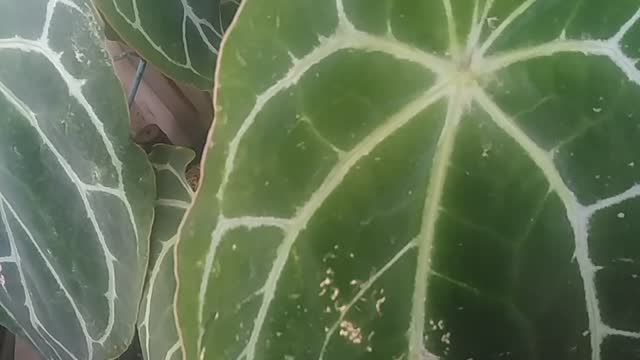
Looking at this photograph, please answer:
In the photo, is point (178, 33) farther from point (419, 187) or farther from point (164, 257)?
point (419, 187)

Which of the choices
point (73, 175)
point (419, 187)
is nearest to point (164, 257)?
point (73, 175)

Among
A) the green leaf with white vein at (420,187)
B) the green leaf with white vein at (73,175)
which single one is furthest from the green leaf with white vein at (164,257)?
the green leaf with white vein at (420,187)

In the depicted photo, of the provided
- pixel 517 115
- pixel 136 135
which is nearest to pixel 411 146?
pixel 517 115

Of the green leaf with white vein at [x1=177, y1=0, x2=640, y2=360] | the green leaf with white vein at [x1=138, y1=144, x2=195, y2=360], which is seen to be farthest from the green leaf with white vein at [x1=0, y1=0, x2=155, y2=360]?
the green leaf with white vein at [x1=177, y1=0, x2=640, y2=360]

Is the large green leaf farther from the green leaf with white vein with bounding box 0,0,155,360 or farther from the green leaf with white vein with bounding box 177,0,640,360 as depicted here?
the green leaf with white vein with bounding box 177,0,640,360

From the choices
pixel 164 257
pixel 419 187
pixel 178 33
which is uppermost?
pixel 178 33

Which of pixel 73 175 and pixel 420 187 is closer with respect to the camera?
pixel 420 187

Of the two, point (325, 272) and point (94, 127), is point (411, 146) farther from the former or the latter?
point (94, 127)
